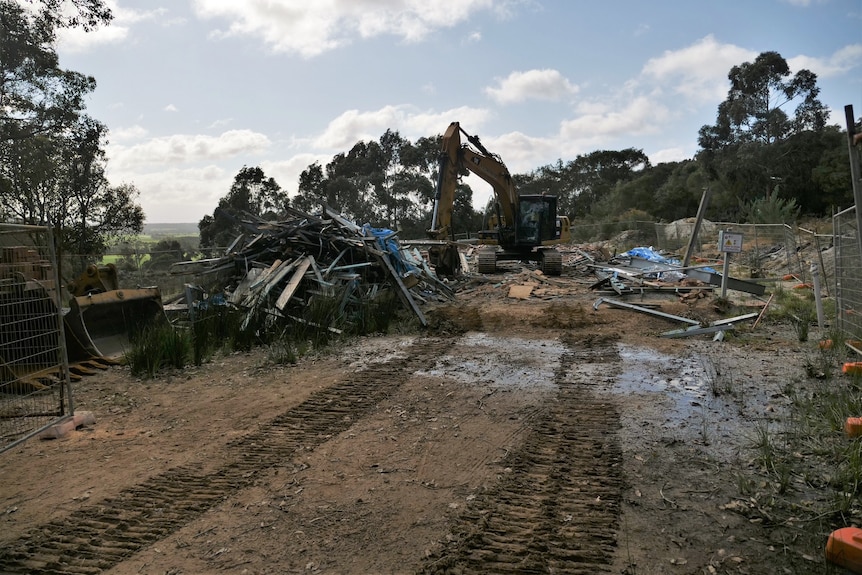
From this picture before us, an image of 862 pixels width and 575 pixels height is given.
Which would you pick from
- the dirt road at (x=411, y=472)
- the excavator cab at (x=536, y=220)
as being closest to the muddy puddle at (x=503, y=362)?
the dirt road at (x=411, y=472)

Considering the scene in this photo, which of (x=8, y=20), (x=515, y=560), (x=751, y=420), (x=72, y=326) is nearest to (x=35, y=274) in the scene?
(x=72, y=326)

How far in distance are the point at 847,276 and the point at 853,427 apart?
4.31 m

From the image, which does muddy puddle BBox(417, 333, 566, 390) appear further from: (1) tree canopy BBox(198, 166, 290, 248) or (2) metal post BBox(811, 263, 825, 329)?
(1) tree canopy BBox(198, 166, 290, 248)

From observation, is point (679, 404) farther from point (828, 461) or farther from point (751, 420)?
point (828, 461)

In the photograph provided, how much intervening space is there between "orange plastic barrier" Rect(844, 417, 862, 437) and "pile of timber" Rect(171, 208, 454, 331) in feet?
23.6

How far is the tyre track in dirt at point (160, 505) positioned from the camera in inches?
137

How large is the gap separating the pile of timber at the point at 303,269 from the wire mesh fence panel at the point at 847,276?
6558 mm

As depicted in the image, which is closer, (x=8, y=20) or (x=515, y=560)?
(x=515, y=560)

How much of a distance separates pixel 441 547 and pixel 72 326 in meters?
7.25

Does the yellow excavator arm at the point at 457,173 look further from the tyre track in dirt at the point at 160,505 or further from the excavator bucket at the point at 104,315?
the tyre track in dirt at the point at 160,505

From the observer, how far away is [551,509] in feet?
12.9

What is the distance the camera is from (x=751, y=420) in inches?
220

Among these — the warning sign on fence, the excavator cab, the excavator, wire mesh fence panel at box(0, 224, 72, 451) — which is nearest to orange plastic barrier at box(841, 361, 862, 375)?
the warning sign on fence

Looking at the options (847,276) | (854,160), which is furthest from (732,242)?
(854,160)
